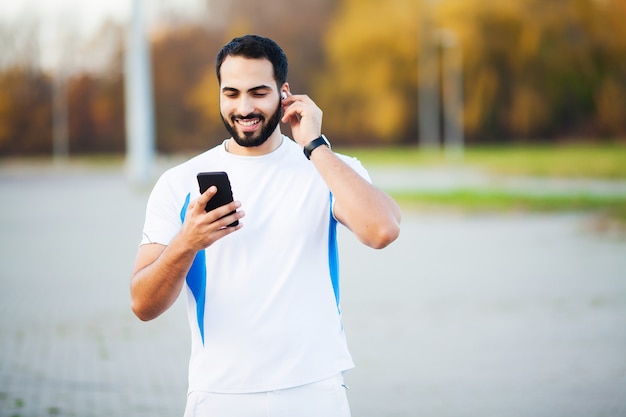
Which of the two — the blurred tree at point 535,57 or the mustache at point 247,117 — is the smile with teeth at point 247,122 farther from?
the blurred tree at point 535,57

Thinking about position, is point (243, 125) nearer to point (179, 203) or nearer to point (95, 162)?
point (179, 203)

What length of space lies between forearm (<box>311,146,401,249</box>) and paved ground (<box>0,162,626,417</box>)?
3445 mm

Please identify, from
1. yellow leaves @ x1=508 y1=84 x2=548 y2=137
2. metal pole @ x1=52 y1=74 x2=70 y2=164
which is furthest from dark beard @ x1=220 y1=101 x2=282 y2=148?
metal pole @ x1=52 y1=74 x2=70 y2=164

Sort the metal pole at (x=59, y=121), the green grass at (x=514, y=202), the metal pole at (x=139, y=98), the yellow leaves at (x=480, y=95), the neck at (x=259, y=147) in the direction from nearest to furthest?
the neck at (x=259, y=147) < the green grass at (x=514, y=202) < the metal pole at (x=139, y=98) < the yellow leaves at (x=480, y=95) < the metal pole at (x=59, y=121)

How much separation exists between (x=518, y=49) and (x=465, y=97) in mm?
Answer: 4357

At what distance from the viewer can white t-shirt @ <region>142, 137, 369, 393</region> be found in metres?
2.50

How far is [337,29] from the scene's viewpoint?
5766 centimetres

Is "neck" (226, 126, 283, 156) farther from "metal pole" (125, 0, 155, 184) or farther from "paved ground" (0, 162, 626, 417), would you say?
"metal pole" (125, 0, 155, 184)

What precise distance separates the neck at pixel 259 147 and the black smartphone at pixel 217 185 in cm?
32

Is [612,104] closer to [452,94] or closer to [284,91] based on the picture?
[452,94]

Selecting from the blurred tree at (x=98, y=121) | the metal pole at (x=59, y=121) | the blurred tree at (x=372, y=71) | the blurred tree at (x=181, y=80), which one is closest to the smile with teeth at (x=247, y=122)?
the blurred tree at (x=372, y=71)

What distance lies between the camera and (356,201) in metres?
2.51

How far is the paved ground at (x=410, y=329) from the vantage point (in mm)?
6078

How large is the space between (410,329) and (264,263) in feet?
19.9
